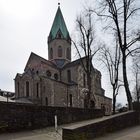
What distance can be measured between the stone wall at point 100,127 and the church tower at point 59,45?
43929mm

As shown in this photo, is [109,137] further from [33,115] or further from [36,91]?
[36,91]

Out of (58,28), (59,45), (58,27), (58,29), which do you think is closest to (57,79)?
(59,45)

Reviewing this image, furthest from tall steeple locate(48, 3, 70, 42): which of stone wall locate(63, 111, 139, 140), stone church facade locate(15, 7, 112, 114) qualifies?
stone wall locate(63, 111, 139, 140)

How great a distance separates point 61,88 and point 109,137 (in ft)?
137

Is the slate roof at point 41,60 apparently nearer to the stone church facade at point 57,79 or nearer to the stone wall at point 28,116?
the stone church facade at point 57,79

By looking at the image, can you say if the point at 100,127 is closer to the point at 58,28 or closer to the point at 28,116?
the point at 28,116

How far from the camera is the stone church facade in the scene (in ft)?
178

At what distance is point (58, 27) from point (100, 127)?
51.2 m

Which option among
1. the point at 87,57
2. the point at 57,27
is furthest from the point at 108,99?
the point at 87,57

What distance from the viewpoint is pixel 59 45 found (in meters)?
62.8

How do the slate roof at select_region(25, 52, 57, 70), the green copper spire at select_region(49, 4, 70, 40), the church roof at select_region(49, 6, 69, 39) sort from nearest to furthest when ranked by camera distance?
the slate roof at select_region(25, 52, 57, 70)
the green copper spire at select_region(49, 4, 70, 40)
the church roof at select_region(49, 6, 69, 39)

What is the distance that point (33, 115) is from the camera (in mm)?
19469

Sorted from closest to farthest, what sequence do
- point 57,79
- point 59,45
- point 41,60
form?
point 41,60
point 57,79
point 59,45

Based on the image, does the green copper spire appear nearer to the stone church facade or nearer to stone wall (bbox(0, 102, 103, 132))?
the stone church facade
